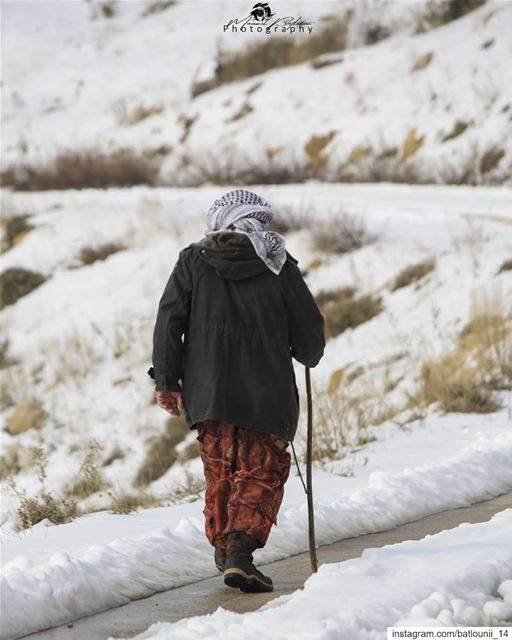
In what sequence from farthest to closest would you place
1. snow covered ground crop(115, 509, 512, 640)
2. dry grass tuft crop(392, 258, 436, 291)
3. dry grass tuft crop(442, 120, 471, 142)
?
1. dry grass tuft crop(442, 120, 471, 142)
2. dry grass tuft crop(392, 258, 436, 291)
3. snow covered ground crop(115, 509, 512, 640)

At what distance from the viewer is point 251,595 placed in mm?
4348

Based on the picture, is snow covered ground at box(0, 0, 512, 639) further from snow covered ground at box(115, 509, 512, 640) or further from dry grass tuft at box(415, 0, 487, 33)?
dry grass tuft at box(415, 0, 487, 33)

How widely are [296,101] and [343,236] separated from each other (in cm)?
1034

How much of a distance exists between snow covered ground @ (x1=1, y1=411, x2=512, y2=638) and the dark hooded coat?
2.10ft

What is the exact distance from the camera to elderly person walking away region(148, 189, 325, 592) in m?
4.50

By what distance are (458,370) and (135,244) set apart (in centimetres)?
899

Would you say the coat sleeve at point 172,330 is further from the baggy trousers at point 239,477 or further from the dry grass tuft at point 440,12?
the dry grass tuft at point 440,12

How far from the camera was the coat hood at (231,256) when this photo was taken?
178 inches

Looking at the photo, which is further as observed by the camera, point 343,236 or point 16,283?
point 16,283

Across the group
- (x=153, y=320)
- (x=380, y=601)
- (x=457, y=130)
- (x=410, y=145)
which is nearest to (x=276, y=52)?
(x=410, y=145)

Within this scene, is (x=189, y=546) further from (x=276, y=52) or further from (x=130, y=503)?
(x=276, y=52)

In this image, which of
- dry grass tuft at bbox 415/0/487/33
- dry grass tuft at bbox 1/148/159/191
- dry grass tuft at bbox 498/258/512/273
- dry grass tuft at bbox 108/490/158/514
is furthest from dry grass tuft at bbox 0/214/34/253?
dry grass tuft at bbox 108/490/158/514

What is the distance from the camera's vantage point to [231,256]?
4.54 meters

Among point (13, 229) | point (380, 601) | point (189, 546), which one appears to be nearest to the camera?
point (380, 601)
